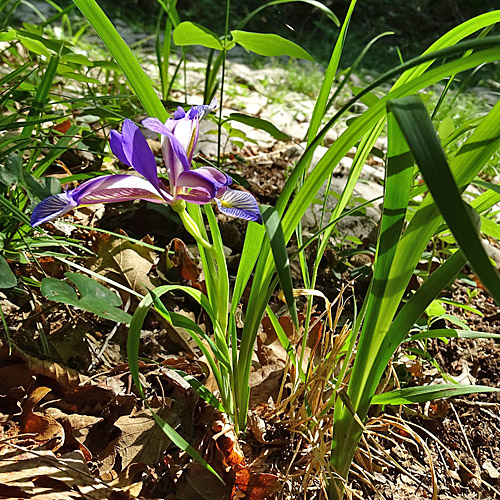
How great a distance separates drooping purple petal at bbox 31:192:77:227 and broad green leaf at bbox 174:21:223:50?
2.55 ft

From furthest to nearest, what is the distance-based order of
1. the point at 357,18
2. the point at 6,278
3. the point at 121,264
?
1. the point at 357,18
2. the point at 121,264
3. the point at 6,278

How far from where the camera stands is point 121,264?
4.18 ft

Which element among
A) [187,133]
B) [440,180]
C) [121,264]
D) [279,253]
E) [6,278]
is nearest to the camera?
[440,180]

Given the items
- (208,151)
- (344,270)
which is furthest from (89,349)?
(208,151)

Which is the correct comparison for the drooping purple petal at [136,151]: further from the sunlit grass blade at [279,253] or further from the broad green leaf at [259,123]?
the broad green leaf at [259,123]

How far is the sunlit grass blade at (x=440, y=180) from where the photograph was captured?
50cm

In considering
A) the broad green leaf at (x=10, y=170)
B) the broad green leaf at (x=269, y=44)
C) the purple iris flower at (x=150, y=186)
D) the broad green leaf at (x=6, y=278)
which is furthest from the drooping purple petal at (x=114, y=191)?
the broad green leaf at (x=269, y=44)

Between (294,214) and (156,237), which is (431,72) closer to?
(294,214)

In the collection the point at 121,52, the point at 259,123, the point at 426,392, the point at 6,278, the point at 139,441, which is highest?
the point at 121,52

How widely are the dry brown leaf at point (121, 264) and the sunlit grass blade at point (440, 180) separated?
2.84 feet

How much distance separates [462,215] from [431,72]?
0.21 metres

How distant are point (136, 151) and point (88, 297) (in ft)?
1.11

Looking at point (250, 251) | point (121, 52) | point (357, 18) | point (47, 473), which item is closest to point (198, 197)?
point (250, 251)

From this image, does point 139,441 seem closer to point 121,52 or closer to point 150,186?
point 150,186
